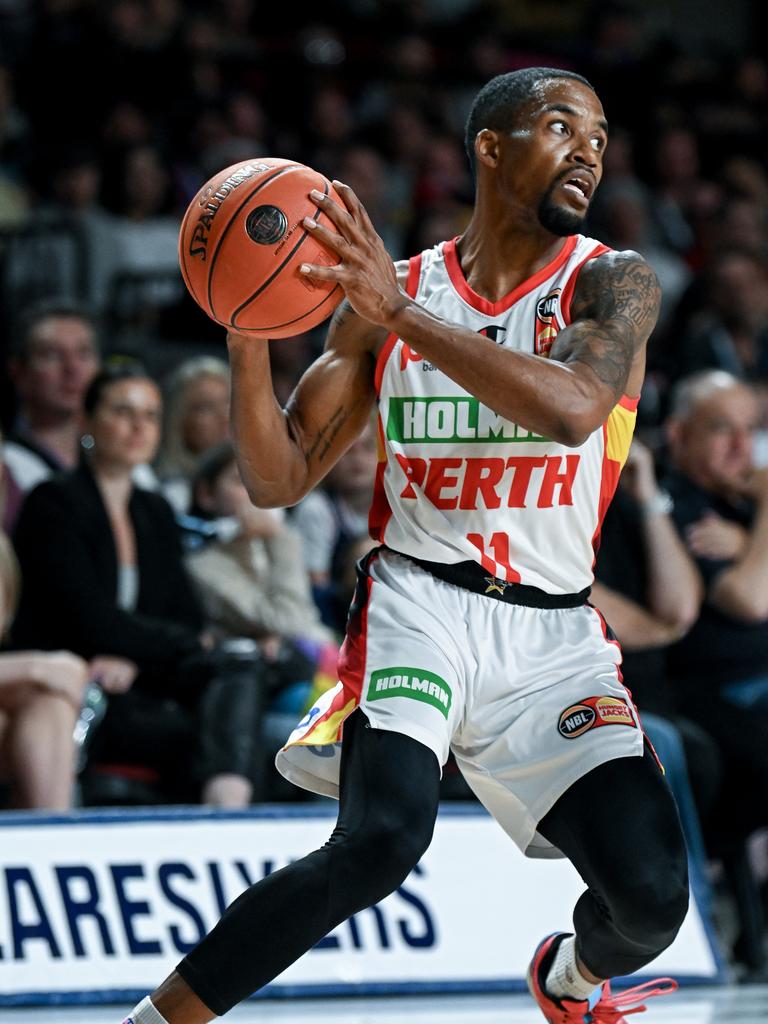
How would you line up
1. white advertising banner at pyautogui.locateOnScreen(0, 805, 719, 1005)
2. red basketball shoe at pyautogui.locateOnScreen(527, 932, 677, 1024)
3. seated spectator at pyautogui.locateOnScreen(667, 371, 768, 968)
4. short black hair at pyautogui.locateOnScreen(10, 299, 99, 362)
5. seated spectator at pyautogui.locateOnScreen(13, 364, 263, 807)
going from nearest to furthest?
1. red basketball shoe at pyautogui.locateOnScreen(527, 932, 677, 1024)
2. white advertising banner at pyautogui.locateOnScreen(0, 805, 719, 1005)
3. seated spectator at pyautogui.locateOnScreen(13, 364, 263, 807)
4. seated spectator at pyautogui.locateOnScreen(667, 371, 768, 968)
5. short black hair at pyautogui.locateOnScreen(10, 299, 99, 362)

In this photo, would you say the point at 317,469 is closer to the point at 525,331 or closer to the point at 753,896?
the point at 525,331

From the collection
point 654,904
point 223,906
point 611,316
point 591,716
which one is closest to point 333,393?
point 611,316

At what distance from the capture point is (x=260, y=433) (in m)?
3.49

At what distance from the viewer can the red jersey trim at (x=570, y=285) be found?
3.46 meters

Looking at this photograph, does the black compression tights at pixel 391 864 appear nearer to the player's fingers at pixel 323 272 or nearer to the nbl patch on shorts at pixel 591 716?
the nbl patch on shorts at pixel 591 716

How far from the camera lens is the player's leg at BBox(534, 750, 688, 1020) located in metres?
3.12

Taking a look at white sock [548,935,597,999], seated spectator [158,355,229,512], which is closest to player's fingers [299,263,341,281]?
white sock [548,935,597,999]

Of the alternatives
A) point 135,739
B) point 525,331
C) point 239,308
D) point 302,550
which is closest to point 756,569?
point 302,550

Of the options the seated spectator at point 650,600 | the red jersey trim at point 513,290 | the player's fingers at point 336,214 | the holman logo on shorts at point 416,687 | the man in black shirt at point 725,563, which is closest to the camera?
the player's fingers at point 336,214

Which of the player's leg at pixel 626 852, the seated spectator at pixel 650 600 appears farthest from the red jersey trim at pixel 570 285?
the seated spectator at pixel 650 600

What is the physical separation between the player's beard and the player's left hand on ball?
447mm

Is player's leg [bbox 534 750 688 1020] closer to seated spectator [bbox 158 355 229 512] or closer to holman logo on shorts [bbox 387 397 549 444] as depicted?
holman logo on shorts [bbox 387 397 549 444]

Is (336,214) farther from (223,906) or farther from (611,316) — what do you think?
(223,906)

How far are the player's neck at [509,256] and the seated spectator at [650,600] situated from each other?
243cm
